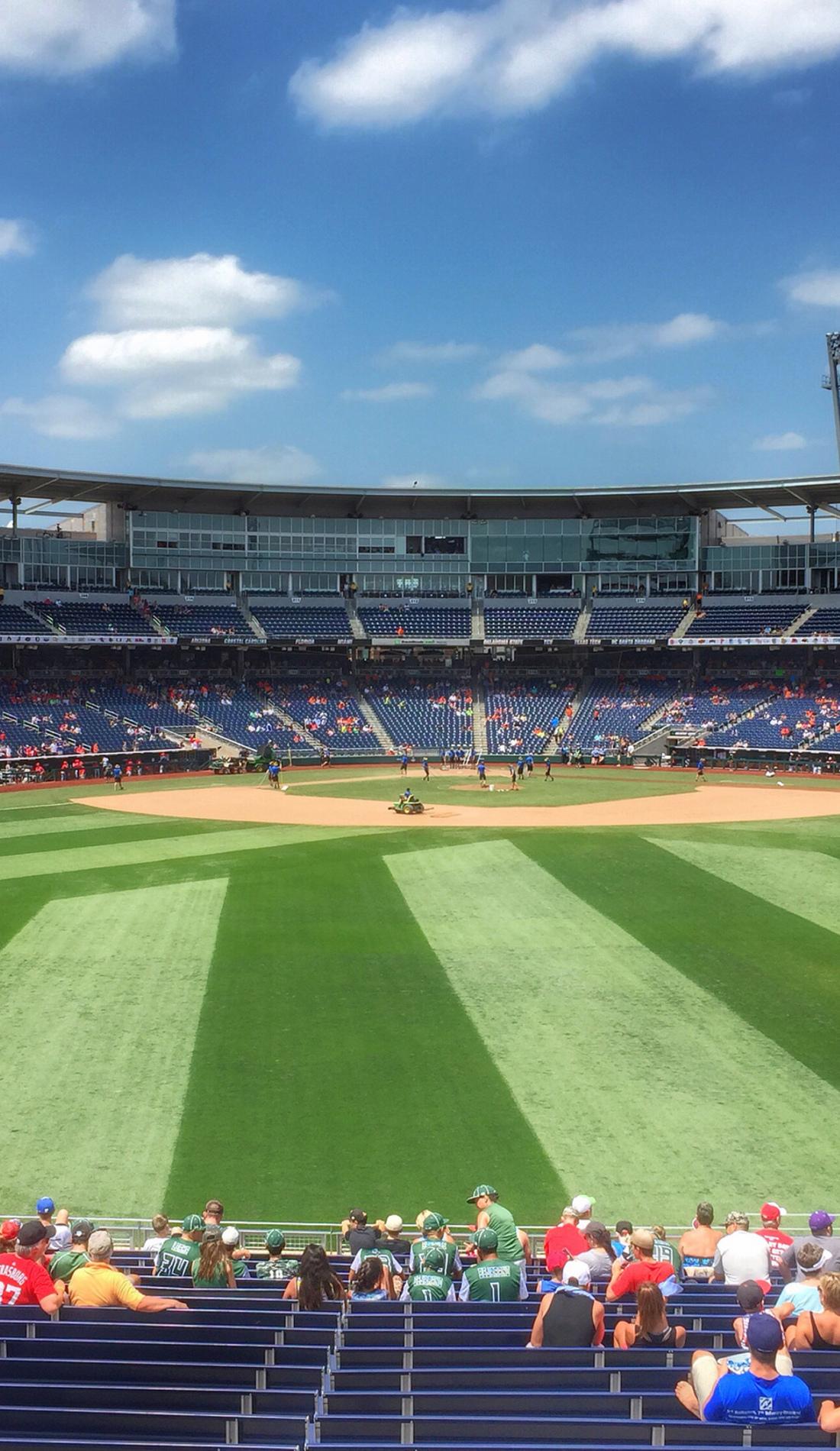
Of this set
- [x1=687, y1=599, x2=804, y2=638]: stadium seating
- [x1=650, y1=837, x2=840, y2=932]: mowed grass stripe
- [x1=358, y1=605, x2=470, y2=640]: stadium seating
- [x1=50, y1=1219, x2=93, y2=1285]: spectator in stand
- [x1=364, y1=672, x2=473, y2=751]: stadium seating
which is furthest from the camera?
[x1=358, y1=605, x2=470, y2=640]: stadium seating

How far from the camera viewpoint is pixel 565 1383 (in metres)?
6.64

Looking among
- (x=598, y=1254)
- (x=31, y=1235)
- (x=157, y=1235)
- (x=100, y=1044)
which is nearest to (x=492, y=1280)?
(x=598, y=1254)

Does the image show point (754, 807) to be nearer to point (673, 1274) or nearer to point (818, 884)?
point (818, 884)

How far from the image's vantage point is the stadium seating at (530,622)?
81438 millimetres

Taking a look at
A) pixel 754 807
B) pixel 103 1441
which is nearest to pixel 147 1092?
pixel 103 1441

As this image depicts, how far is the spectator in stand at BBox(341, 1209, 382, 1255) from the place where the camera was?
1010 cm

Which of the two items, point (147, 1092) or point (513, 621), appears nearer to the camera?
point (147, 1092)

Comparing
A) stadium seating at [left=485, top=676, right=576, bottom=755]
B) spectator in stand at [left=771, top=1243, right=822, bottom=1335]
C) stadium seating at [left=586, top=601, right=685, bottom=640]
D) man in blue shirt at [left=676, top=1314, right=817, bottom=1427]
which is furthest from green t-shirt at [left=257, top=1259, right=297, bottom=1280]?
stadium seating at [left=586, top=601, right=685, bottom=640]

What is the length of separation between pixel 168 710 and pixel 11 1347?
66244 mm

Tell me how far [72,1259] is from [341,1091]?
7.67 metres

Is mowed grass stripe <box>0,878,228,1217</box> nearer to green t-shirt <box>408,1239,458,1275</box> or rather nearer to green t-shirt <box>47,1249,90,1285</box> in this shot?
green t-shirt <box>47,1249,90,1285</box>

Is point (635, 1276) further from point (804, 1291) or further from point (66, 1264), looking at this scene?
point (66, 1264)

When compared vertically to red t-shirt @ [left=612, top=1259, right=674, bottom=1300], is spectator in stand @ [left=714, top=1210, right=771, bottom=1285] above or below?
below

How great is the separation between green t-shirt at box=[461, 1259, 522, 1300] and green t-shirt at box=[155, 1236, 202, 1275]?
247 cm
